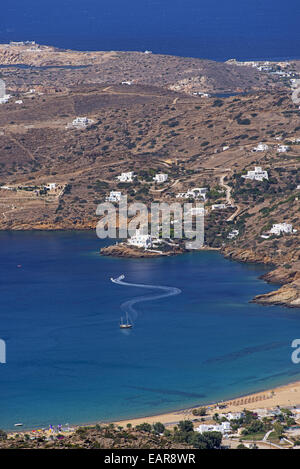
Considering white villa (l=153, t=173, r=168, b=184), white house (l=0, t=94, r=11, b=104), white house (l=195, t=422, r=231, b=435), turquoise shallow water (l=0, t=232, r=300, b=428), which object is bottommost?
white house (l=195, t=422, r=231, b=435)

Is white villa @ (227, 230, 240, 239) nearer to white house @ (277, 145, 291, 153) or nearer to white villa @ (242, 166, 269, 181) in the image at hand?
white villa @ (242, 166, 269, 181)

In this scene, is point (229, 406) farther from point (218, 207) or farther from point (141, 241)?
point (218, 207)

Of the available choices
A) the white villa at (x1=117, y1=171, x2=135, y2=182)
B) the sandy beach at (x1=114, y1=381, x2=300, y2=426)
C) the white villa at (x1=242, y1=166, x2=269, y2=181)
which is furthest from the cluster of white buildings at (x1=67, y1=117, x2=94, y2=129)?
the sandy beach at (x1=114, y1=381, x2=300, y2=426)

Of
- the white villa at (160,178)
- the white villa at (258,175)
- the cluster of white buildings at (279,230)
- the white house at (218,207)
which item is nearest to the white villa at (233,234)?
the cluster of white buildings at (279,230)

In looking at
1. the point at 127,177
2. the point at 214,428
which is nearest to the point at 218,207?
the point at 127,177

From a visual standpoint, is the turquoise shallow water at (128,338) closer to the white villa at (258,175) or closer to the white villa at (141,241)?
the white villa at (141,241)
